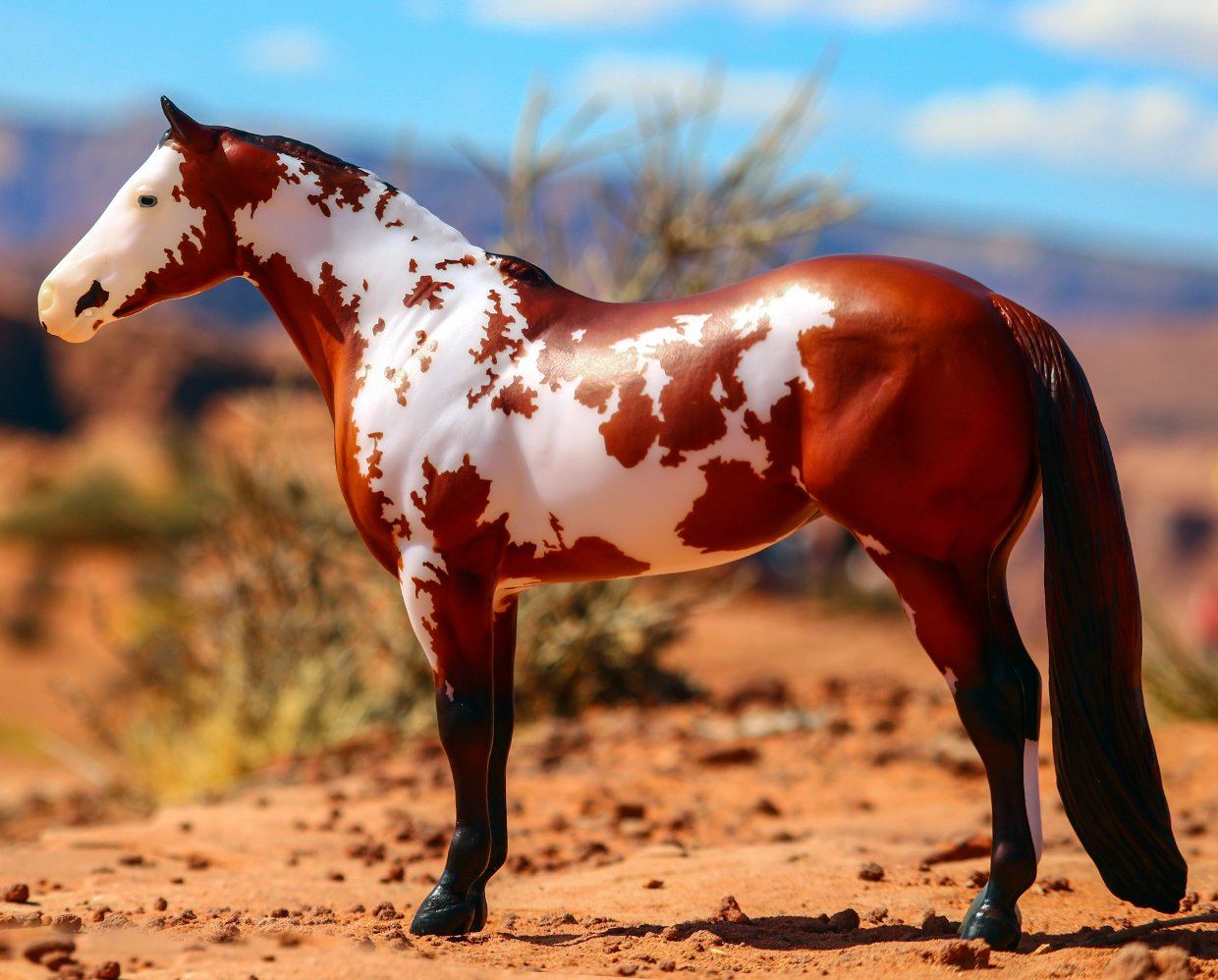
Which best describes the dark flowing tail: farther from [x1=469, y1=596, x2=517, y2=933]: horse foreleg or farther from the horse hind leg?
[x1=469, y1=596, x2=517, y2=933]: horse foreleg

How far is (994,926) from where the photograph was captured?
3729 mm

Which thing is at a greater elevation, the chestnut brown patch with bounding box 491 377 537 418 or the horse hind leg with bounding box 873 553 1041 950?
Answer: the chestnut brown patch with bounding box 491 377 537 418

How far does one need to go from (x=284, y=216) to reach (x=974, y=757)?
488 cm

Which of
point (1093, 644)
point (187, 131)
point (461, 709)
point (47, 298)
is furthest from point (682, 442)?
point (47, 298)

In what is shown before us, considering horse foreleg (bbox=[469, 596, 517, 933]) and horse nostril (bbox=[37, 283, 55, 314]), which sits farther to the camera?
horse foreleg (bbox=[469, 596, 517, 933])

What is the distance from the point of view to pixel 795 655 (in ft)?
54.8

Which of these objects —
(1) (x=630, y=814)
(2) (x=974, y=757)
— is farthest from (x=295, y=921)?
(2) (x=974, y=757)

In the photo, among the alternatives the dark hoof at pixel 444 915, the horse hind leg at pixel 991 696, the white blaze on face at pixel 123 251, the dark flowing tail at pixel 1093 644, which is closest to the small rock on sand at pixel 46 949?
the dark hoof at pixel 444 915

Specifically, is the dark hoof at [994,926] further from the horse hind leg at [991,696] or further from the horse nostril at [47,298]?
the horse nostril at [47,298]

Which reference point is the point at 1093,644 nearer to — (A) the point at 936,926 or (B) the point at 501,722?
(A) the point at 936,926

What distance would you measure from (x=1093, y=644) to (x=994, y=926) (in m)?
0.77

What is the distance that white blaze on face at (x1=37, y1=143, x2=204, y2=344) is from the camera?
4203 mm

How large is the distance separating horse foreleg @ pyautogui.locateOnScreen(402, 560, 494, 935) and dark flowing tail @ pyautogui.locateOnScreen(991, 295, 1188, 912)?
1.52 metres

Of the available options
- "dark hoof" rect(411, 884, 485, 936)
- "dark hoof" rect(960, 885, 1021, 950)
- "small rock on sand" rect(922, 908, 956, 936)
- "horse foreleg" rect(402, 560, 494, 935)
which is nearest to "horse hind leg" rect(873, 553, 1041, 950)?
"dark hoof" rect(960, 885, 1021, 950)
